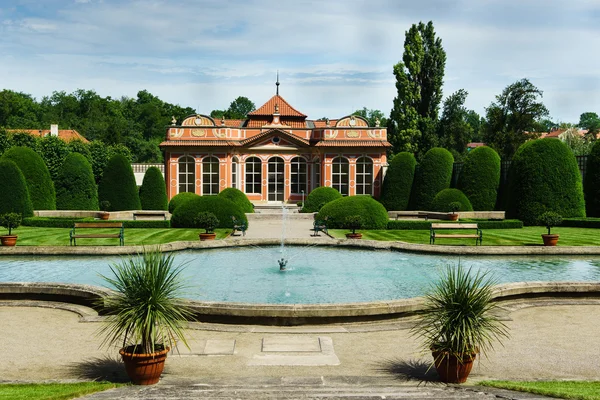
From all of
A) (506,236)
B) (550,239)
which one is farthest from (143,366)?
(506,236)

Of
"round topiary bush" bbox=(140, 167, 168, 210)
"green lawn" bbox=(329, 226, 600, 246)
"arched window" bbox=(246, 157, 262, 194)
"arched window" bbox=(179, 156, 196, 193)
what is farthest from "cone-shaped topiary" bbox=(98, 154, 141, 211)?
"green lawn" bbox=(329, 226, 600, 246)

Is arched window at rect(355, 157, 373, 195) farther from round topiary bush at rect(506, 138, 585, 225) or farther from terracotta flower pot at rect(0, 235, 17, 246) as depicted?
terracotta flower pot at rect(0, 235, 17, 246)

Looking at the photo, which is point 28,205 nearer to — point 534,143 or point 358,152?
point 358,152

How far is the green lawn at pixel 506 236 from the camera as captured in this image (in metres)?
22.1

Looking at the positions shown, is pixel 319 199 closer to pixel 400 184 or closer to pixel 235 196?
pixel 235 196

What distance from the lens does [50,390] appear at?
6.74 metres

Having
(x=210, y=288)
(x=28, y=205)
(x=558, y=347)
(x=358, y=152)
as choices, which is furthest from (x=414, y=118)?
(x=558, y=347)

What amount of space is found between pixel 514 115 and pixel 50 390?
5546 cm

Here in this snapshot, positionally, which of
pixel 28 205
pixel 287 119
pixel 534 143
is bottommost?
pixel 28 205

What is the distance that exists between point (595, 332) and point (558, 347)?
141 cm

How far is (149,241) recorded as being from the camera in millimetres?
21766

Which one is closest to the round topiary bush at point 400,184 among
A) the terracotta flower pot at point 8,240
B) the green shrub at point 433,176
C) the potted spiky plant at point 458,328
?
the green shrub at point 433,176

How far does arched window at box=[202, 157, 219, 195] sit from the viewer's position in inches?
1690

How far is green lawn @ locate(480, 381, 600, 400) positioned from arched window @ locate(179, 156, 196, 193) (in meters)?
37.3
